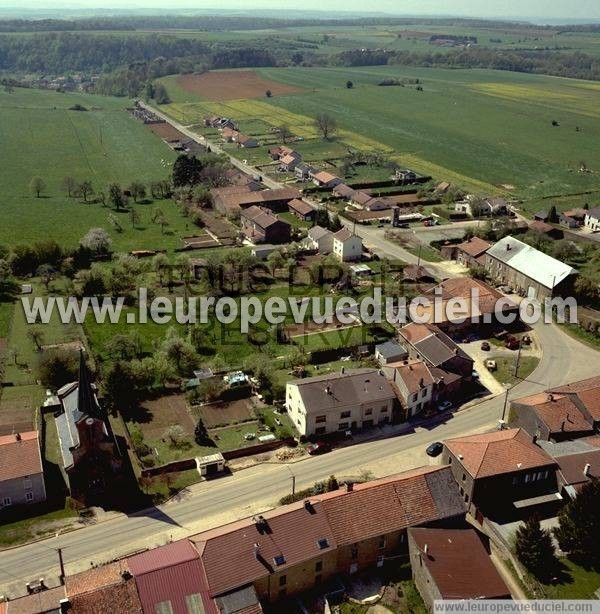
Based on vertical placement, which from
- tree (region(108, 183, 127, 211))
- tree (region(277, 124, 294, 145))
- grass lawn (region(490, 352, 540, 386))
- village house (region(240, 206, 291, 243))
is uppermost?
tree (region(277, 124, 294, 145))

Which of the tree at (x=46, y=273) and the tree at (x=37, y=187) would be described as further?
the tree at (x=37, y=187)

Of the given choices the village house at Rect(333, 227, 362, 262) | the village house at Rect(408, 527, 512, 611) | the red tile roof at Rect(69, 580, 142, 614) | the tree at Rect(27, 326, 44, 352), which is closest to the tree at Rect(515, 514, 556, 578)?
the village house at Rect(408, 527, 512, 611)

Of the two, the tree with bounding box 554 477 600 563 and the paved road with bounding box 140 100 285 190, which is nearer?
the tree with bounding box 554 477 600 563

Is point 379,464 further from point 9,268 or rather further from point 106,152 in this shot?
point 106,152

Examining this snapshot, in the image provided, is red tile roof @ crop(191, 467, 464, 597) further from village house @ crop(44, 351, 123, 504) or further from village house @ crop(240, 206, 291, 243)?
village house @ crop(240, 206, 291, 243)

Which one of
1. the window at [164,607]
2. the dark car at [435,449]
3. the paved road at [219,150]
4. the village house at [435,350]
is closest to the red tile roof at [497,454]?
the dark car at [435,449]

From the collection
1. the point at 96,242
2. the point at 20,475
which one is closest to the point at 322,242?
the point at 96,242

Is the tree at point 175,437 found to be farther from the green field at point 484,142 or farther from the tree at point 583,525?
the green field at point 484,142
